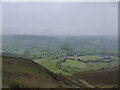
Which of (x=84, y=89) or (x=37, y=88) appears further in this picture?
(x=84, y=89)

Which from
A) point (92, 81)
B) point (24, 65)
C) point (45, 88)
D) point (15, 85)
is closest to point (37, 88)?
point (45, 88)

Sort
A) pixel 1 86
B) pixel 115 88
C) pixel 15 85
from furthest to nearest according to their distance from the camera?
pixel 115 88 → pixel 15 85 → pixel 1 86

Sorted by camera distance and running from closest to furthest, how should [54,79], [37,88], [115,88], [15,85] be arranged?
[15,85]
[37,88]
[115,88]
[54,79]

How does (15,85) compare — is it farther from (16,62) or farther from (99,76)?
(99,76)

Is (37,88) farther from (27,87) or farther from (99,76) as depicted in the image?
(99,76)

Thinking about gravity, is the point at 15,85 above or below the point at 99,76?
above

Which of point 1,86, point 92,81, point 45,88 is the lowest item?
point 92,81

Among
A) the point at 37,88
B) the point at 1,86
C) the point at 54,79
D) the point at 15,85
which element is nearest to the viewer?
the point at 1,86

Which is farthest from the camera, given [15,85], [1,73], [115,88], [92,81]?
[92,81]

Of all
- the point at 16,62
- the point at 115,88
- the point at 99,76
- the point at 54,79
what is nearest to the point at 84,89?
the point at 115,88
